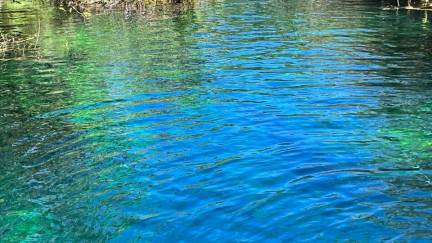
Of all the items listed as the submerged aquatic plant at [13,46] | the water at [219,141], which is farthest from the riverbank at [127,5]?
the water at [219,141]

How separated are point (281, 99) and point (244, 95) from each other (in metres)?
1.02

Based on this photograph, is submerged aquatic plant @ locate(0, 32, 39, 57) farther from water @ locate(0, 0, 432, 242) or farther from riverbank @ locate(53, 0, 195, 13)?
riverbank @ locate(53, 0, 195, 13)

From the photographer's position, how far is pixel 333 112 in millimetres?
11695

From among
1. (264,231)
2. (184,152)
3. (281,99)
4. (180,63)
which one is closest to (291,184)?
(264,231)

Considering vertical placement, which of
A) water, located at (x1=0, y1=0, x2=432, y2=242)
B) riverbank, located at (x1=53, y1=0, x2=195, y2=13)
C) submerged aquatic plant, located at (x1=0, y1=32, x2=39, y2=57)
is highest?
riverbank, located at (x1=53, y1=0, x2=195, y2=13)

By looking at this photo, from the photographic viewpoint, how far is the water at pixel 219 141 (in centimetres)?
701

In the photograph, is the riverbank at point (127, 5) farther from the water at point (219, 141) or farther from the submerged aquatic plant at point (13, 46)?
the water at point (219, 141)

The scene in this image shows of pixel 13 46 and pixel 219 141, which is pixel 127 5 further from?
pixel 219 141

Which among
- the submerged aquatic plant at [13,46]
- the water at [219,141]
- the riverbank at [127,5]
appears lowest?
the water at [219,141]

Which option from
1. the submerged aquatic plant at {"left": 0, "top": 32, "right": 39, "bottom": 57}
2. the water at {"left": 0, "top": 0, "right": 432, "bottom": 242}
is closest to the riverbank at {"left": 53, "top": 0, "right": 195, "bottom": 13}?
the submerged aquatic plant at {"left": 0, "top": 32, "right": 39, "bottom": 57}

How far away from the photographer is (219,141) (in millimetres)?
10055

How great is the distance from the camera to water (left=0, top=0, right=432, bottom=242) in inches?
276

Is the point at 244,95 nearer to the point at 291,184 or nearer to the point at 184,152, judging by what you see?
the point at 184,152

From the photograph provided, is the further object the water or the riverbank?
the riverbank
